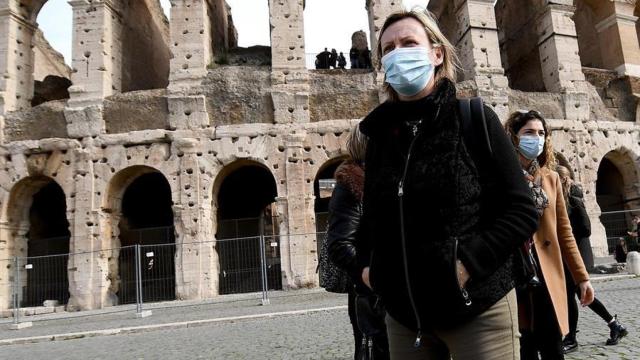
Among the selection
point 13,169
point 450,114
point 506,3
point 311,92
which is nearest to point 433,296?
point 450,114

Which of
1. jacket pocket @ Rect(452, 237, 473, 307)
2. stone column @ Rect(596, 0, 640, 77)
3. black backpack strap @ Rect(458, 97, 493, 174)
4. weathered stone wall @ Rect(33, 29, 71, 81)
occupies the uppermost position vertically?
weathered stone wall @ Rect(33, 29, 71, 81)

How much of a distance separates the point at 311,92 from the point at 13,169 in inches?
310

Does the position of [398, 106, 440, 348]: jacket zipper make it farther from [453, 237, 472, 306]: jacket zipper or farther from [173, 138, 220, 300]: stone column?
[173, 138, 220, 300]: stone column

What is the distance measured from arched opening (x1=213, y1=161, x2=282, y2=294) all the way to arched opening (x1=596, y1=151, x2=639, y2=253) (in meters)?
9.38

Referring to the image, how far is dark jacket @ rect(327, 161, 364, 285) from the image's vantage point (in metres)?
1.95

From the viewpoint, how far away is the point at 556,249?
249cm

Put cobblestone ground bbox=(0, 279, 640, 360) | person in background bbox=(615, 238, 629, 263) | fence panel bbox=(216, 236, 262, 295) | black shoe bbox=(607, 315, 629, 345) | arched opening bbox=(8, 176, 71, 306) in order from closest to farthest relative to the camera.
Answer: black shoe bbox=(607, 315, 629, 345) → cobblestone ground bbox=(0, 279, 640, 360) → person in background bbox=(615, 238, 629, 263) → fence panel bbox=(216, 236, 262, 295) → arched opening bbox=(8, 176, 71, 306)

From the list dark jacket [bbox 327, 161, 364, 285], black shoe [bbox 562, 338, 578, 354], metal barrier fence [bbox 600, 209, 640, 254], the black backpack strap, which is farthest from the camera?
metal barrier fence [bbox 600, 209, 640, 254]

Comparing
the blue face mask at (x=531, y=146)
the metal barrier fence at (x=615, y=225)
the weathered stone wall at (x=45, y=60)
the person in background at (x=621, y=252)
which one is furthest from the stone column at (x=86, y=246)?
the metal barrier fence at (x=615, y=225)

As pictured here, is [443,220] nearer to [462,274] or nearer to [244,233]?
[462,274]

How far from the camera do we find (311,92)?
12422 mm

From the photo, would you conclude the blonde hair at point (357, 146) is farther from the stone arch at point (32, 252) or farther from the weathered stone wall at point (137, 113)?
the stone arch at point (32, 252)

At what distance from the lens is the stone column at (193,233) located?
11.3 metres

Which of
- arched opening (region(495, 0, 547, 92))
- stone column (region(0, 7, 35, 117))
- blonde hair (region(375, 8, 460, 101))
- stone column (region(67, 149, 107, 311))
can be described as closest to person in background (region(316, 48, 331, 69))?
arched opening (region(495, 0, 547, 92))
